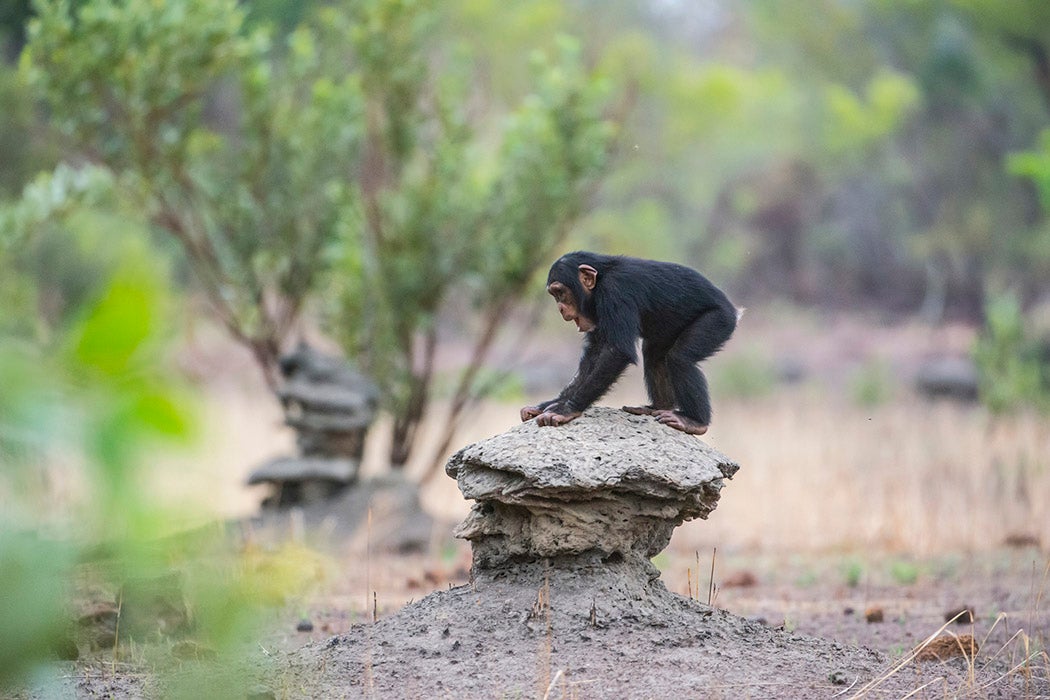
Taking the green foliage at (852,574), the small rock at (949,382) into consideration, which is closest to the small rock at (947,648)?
the green foliage at (852,574)

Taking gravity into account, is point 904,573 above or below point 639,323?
below

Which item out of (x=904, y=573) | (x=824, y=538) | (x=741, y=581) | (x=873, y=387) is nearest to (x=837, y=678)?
(x=741, y=581)

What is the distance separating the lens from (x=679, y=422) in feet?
16.2

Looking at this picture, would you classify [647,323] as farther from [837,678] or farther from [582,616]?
[837,678]

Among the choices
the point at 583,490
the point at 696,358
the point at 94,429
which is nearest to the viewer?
the point at 94,429

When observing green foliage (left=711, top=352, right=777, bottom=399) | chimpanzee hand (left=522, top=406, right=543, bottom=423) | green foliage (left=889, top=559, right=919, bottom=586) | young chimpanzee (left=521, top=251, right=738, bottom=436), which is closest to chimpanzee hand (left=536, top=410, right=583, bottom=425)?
young chimpanzee (left=521, top=251, right=738, bottom=436)

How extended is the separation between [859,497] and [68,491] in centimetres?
967

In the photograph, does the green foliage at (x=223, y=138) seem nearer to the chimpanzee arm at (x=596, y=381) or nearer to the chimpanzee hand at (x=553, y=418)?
the chimpanzee arm at (x=596, y=381)

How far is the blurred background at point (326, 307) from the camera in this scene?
83 cm

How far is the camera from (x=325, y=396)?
9.42 meters

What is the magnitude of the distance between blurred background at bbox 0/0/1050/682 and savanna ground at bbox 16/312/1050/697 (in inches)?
1.8

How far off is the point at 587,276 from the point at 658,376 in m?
0.64

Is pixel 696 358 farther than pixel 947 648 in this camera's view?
Yes

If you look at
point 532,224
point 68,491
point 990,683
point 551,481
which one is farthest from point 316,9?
point 68,491
